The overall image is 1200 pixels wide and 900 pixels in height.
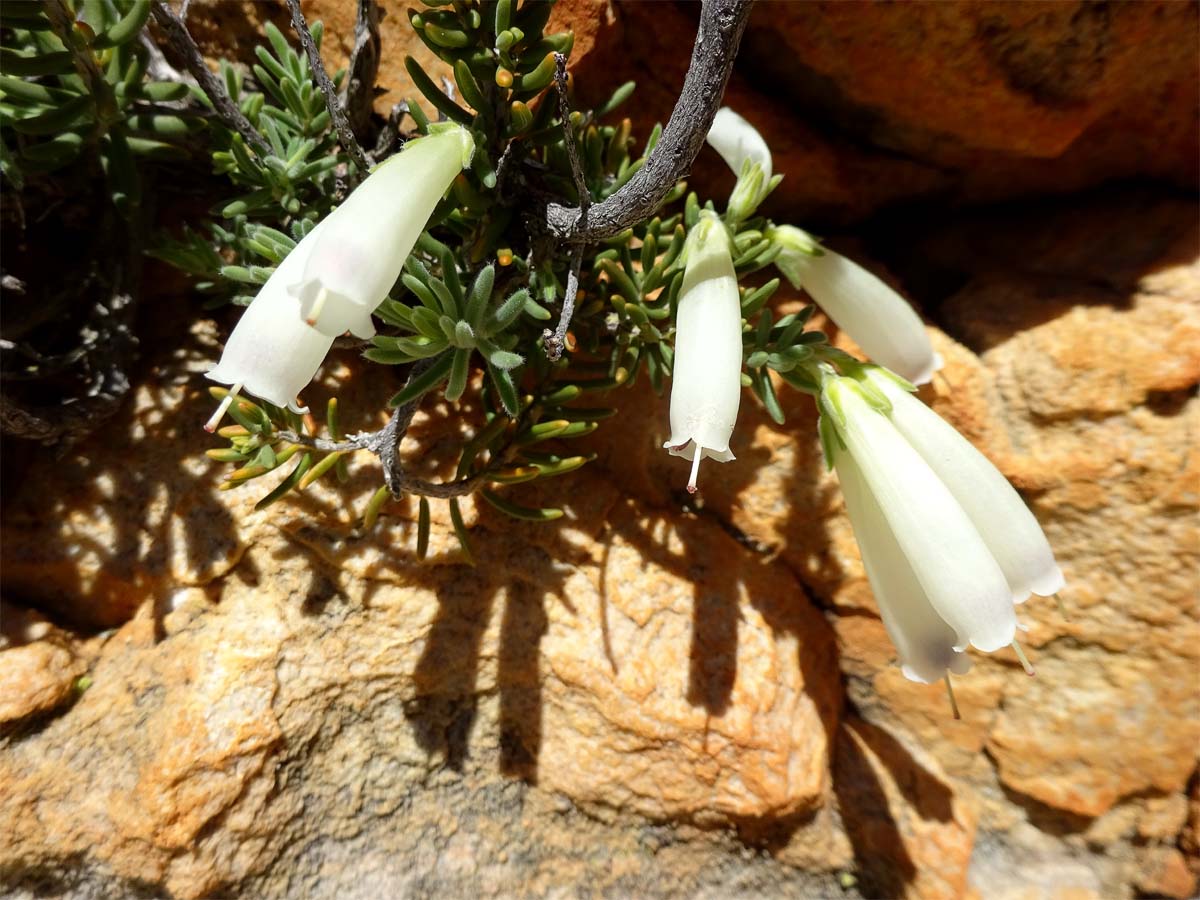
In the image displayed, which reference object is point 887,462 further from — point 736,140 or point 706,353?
point 736,140

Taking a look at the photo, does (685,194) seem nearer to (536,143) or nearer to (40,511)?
(536,143)

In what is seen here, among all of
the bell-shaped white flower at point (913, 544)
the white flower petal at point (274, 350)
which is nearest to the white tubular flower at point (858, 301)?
the bell-shaped white flower at point (913, 544)

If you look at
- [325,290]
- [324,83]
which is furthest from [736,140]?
[325,290]

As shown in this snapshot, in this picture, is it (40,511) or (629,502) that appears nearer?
(40,511)

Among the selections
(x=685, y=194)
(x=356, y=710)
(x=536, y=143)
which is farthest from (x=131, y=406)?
(x=685, y=194)

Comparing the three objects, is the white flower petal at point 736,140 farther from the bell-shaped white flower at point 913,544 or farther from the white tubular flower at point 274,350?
the white tubular flower at point 274,350

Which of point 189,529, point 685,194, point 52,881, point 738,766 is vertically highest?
point 685,194

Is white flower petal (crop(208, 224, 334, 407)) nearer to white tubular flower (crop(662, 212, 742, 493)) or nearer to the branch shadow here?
white tubular flower (crop(662, 212, 742, 493))
